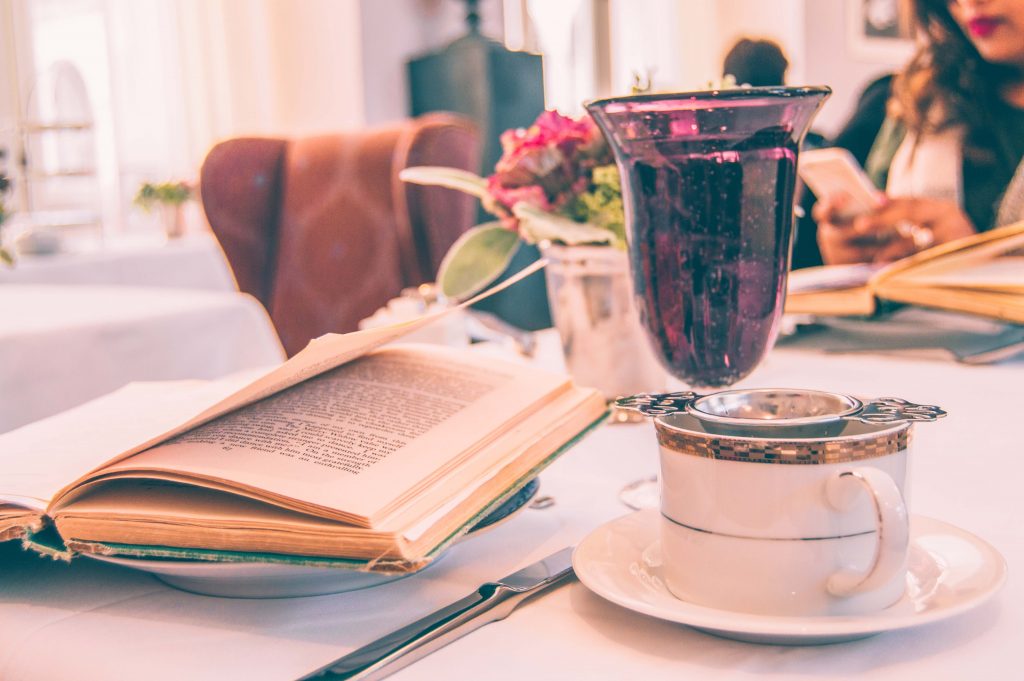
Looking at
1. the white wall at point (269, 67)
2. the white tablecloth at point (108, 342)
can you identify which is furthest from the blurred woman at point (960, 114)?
the white wall at point (269, 67)

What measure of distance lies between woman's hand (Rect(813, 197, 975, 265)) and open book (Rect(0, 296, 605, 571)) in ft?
2.67

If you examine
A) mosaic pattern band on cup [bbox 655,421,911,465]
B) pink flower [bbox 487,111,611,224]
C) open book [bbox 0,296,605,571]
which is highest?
pink flower [bbox 487,111,611,224]

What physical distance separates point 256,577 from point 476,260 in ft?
1.37

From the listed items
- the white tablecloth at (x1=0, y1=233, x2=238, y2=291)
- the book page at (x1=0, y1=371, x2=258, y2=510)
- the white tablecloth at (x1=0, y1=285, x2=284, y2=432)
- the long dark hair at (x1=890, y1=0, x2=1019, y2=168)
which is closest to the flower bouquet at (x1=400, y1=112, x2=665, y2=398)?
the book page at (x1=0, y1=371, x2=258, y2=510)

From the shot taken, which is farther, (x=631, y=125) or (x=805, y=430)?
(x=631, y=125)

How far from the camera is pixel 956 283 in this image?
854 mm

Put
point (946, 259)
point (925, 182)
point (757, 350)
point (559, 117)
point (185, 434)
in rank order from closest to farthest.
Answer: point (185, 434), point (757, 350), point (559, 117), point (946, 259), point (925, 182)

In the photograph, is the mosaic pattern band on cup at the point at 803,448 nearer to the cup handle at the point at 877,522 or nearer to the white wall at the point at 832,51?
the cup handle at the point at 877,522

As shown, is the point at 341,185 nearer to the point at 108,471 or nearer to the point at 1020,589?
the point at 108,471

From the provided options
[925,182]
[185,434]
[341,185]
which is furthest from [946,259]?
[341,185]

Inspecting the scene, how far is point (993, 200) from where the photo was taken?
5.65 ft

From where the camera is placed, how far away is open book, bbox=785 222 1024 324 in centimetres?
84

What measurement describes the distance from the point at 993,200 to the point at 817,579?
5.28 ft

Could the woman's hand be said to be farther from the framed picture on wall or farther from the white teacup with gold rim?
the framed picture on wall
